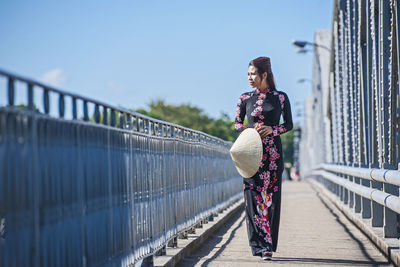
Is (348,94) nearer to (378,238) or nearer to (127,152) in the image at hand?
(378,238)

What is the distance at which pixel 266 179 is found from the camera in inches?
282

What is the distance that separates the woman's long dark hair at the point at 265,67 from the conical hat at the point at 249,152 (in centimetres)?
56

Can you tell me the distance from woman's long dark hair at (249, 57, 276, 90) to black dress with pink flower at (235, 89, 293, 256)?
0.08 m

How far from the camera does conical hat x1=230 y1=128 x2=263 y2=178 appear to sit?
7059 mm

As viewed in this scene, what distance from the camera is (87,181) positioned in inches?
177

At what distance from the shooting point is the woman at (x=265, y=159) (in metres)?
7.10

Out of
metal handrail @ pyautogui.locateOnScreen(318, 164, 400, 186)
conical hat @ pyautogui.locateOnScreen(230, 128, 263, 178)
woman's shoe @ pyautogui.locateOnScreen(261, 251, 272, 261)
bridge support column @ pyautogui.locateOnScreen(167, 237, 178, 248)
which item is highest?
conical hat @ pyautogui.locateOnScreen(230, 128, 263, 178)

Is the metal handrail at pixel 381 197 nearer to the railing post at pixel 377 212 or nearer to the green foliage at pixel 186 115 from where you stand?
the railing post at pixel 377 212

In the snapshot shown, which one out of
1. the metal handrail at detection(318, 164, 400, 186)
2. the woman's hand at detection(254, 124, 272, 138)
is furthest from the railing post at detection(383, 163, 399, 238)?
the woman's hand at detection(254, 124, 272, 138)

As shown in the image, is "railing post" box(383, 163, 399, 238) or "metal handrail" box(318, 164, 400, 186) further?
"railing post" box(383, 163, 399, 238)

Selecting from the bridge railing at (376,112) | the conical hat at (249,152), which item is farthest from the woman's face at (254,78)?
the bridge railing at (376,112)

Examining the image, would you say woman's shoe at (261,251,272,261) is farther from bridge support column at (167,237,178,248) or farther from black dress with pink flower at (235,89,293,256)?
bridge support column at (167,237,178,248)

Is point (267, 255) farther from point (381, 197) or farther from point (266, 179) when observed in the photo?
point (381, 197)

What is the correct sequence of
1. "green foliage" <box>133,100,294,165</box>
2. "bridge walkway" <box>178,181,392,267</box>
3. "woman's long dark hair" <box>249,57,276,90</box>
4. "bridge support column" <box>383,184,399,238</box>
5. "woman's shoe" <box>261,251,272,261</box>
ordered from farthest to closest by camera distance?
"green foliage" <box>133,100,294,165</box> → "bridge support column" <box>383,184,399,238</box> → "woman's long dark hair" <box>249,57,276,90</box> → "bridge walkway" <box>178,181,392,267</box> → "woman's shoe" <box>261,251,272,261</box>
